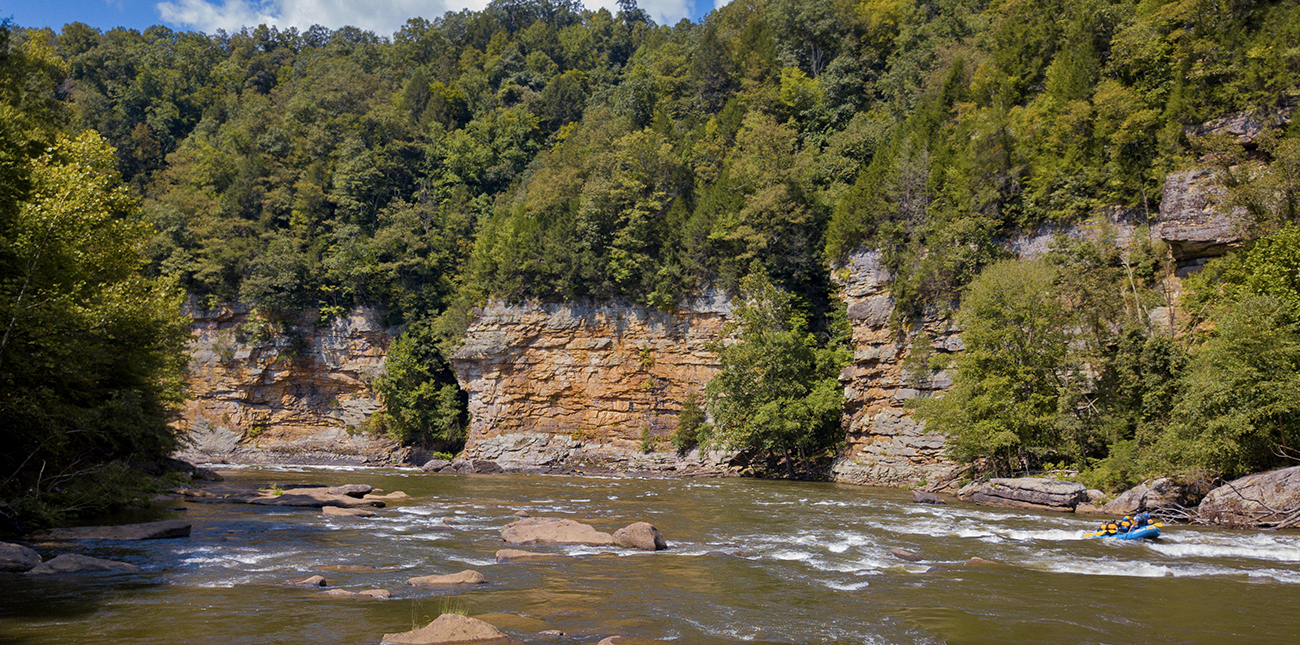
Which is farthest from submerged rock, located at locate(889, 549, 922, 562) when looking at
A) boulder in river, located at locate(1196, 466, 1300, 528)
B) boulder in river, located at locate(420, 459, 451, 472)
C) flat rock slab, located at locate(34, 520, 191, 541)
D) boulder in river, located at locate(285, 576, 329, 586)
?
boulder in river, located at locate(420, 459, 451, 472)

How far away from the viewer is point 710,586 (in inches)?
488

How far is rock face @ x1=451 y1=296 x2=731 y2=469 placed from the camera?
49.1 meters

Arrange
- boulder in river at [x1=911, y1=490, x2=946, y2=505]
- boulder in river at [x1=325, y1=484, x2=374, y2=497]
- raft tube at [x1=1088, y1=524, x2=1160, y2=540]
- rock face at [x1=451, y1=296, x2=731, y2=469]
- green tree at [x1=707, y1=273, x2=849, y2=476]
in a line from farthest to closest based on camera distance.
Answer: rock face at [x1=451, y1=296, x2=731, y2=469] < green tree at [x1=707, y1=273, x2=849, y2=476] < boulder in river at [x1=911, y1=490, x2=946, y2=505] < boulder in river at [x1=325, y1=484, x2=374, y2=497] < raft tube at [x1=1088, y1=524, x2=1160, y2=540]

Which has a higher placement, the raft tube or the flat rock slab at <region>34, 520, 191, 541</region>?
the flat rock slab at <region>34, 520, 191, 541</region>

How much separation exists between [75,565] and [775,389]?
33.7 metres

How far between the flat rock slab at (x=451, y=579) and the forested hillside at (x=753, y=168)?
69.8ft

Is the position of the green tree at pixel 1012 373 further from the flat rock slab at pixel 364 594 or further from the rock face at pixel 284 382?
the rock face at pixel 284 382

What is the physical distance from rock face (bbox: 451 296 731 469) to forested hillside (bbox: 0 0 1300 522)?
208cm

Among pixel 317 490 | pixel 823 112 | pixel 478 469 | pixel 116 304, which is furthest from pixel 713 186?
pixel 116 304

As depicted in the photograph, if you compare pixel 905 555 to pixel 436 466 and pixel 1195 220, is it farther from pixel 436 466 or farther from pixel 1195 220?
pixel 436 466

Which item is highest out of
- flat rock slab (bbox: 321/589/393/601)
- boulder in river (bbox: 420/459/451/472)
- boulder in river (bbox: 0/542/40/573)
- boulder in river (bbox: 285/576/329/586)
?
boulder in river (bbox: 0/542/40/573)

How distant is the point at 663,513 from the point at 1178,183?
24486 mm

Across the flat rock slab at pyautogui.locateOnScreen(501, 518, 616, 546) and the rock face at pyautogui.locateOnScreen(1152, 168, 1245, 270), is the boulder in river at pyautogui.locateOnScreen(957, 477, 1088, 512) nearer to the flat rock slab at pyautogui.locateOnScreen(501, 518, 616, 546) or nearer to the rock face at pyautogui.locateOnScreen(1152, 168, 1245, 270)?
the rock face at pyautogui.locateOnScreen(1152, 168, 1245, 270)

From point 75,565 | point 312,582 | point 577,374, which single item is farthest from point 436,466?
point 312,582
